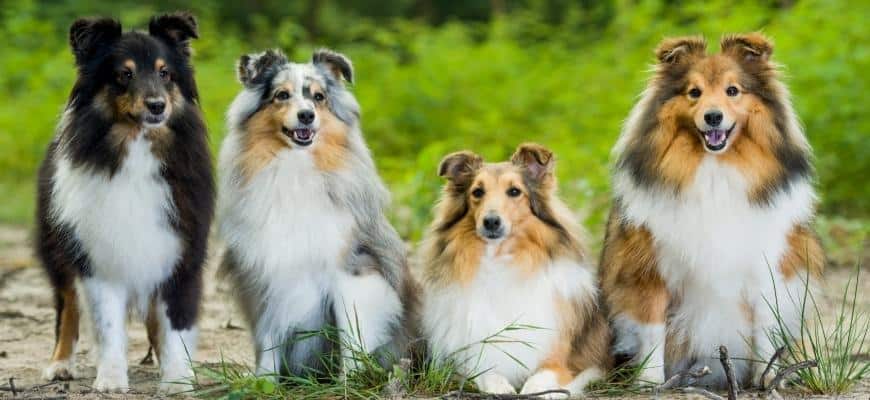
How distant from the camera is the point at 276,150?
5301 mm

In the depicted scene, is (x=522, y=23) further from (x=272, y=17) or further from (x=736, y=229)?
(x=736, y=229)

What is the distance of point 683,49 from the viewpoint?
532cm

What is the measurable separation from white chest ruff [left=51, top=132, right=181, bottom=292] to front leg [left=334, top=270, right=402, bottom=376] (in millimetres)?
892

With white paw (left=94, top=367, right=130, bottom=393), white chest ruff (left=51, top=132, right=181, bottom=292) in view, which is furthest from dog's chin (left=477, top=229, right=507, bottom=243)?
white paw (left=94, top=367, right=130, bottom=393)

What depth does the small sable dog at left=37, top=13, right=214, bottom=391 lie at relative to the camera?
5270mm

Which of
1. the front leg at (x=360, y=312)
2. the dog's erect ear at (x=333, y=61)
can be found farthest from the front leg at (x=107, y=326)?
the dog's erect ear at (x=333, y=61)

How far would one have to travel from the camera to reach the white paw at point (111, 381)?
540cm

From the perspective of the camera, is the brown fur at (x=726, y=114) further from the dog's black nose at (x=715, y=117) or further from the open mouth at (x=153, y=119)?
the open mouth at (x=153, y=119)

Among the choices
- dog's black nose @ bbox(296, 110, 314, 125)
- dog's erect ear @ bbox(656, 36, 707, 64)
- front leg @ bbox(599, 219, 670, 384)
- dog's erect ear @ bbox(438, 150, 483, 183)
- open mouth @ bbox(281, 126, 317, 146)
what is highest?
dog's erect ear @ bbox(656, 36, 707, 64)

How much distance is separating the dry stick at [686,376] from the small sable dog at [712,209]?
3.4 inches

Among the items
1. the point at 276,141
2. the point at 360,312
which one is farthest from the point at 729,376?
the point at 276,141

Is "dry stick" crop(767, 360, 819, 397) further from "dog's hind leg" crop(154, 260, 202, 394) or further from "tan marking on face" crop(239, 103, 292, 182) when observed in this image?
"dog's hind leg" crop(154, 260, 202, 394)

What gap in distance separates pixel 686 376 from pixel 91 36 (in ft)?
11.1

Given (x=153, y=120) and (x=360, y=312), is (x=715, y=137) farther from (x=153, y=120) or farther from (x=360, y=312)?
(x=153, y=120)
